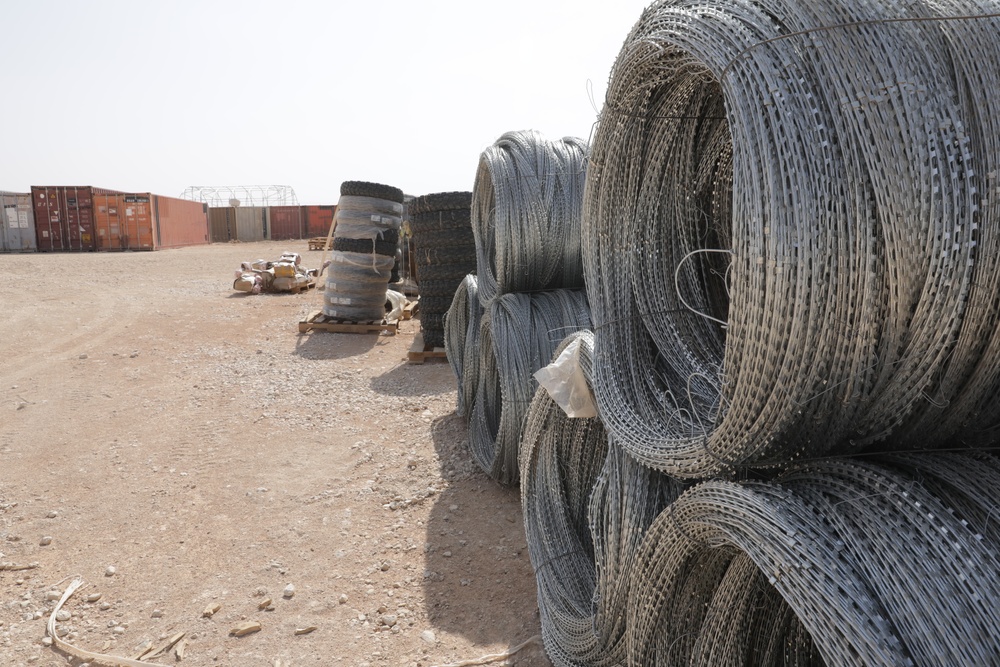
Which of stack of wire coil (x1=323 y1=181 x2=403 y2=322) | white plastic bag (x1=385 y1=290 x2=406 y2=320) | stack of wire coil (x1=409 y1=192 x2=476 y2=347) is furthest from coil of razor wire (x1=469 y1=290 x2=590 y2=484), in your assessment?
white plastic bag (x1=385 y1=290 x2=406 y2=320)

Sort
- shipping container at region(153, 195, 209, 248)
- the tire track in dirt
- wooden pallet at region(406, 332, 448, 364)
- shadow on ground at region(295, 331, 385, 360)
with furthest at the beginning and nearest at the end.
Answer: shipping container at region(153, 195, 209, 248), shadow on ground at region(295, 331, 385, 360), wooden pallet at region(406, 332, 448, 364), the tire track in dirt

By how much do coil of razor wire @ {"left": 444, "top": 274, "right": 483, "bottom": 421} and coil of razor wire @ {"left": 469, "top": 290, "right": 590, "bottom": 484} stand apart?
50cm

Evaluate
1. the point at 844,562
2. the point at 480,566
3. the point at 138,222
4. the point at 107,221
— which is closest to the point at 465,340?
the point at 480,566

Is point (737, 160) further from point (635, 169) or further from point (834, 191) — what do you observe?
point (635, 169)

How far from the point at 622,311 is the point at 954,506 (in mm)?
1439

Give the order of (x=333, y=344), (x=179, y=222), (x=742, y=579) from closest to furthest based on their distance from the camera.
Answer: (x=742, y=579) < (x=333, y=344) < (x=179, y=222)

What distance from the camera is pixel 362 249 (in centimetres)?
1023

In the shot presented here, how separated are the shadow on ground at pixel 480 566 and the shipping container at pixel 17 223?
A: 1165 inches

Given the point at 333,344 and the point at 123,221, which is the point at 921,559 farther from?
the point at 123,221

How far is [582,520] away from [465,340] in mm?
3317

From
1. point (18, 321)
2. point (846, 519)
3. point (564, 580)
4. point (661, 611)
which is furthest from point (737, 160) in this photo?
point (18, 321)

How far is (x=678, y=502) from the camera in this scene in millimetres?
2084

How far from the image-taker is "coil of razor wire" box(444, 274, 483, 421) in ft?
20.0

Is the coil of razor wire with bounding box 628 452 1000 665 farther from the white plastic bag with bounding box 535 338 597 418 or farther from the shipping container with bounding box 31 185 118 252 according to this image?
the shipping container with bounding box 31 185 118 252
